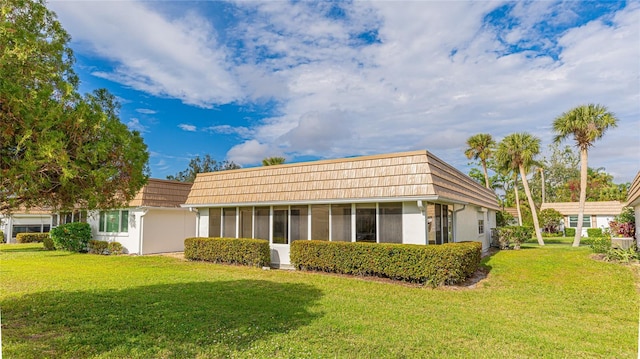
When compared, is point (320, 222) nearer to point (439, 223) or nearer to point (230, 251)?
point (230, 251)

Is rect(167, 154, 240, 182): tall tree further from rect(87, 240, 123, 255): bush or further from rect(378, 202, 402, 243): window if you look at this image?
rect(378, 202, 402, 243): window

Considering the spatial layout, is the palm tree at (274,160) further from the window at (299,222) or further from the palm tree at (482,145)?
the palm tree at (482,145)

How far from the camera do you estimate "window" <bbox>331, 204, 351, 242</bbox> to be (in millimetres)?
11641

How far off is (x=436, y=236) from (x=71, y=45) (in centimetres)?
1046

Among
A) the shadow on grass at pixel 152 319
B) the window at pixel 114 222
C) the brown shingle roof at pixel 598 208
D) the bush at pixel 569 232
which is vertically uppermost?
the brown shingle roof at pixel 598 208

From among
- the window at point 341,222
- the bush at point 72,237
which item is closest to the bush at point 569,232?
the window at point 341,222

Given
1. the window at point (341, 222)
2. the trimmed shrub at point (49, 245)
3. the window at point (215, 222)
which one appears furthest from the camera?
the trimmed shrub at point (49, 245)

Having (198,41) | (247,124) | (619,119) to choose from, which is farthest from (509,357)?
(247,124)

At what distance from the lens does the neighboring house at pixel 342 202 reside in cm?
1052

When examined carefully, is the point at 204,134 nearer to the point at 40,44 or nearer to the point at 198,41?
the point at 198,41

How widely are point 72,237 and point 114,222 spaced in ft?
7.74

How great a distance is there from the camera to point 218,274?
11.3 m

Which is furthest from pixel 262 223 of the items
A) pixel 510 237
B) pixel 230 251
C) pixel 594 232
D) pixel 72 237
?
pixel 594 232

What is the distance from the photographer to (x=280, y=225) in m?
13.2
